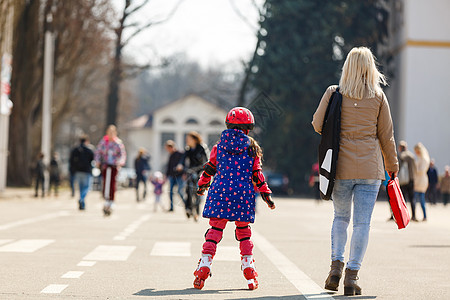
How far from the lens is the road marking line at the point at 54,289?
7.33m

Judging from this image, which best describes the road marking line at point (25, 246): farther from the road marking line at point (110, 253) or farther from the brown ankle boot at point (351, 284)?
the brown ankle boot at point (351, 284)

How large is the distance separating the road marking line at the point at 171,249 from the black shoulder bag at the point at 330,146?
3936mm

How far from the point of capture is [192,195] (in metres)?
20.1

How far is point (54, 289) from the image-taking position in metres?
7.53

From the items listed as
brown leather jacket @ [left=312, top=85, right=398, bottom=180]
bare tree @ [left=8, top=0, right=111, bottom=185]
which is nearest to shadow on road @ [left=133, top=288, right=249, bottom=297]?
brown leather jacket @ [left=312, top=85, right=398, bottom=180]

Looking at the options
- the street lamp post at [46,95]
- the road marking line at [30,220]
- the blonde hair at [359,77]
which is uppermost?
the street lamp post at [46,95]

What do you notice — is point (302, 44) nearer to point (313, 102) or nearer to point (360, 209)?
point (313, 102)

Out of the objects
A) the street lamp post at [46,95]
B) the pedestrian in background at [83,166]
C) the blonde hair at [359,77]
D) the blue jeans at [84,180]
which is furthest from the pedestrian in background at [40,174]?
the blonde hair at [359,77]

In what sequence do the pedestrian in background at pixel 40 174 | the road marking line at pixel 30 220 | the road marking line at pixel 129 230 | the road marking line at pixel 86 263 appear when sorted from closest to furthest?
the road marking line at pixel 86 263, the road marking line at pixel 129 230, the road marking line at pixel 30 220, the pedestrian in background at pixel 40 174

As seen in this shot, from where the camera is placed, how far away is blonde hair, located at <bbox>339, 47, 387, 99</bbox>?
7672 millimetres

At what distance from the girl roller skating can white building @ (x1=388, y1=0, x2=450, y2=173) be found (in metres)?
40.8

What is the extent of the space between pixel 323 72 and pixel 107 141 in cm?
2939

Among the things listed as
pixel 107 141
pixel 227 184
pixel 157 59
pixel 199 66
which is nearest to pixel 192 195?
pixel 107 141

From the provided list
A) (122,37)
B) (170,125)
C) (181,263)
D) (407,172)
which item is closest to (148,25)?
(122,37)
